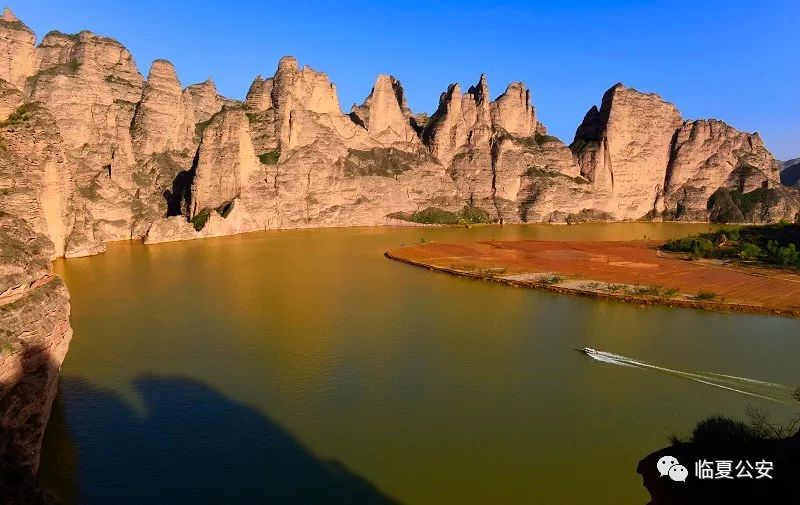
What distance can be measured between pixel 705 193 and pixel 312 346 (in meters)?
121

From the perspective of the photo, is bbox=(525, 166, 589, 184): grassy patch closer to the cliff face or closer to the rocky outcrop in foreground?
the rocky outcrop in foreground

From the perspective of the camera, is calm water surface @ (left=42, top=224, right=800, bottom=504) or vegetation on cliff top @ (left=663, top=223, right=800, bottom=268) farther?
vegetation on cliff top @ (left=663, top=223, right=800, bottom=268)

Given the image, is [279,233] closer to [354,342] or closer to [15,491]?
[354,342]

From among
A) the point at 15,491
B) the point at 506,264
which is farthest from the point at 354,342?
the point at 506,264

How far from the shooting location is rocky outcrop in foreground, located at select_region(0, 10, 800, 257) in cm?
6688

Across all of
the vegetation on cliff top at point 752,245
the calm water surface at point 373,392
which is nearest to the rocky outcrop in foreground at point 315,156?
the calm water surface at point 373,392

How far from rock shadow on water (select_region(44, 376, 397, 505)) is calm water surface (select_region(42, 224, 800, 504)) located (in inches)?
2.5

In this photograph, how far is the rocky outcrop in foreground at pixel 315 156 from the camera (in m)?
66.9

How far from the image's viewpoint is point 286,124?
8944cm

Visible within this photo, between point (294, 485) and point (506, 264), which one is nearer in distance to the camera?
point (294, 485)

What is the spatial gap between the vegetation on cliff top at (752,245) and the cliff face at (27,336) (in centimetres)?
6263

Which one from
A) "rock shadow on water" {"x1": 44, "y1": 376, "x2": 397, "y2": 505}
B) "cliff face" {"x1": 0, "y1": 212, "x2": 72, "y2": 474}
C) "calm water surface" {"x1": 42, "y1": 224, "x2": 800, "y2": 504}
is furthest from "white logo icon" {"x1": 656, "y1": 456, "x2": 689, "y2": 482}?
"cliff face" {"x1": 0, "y1": 212, "x2": 72, "y2": 474}

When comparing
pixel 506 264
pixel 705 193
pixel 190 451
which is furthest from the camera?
pixel 705 193

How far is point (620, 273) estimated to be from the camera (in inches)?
1965
